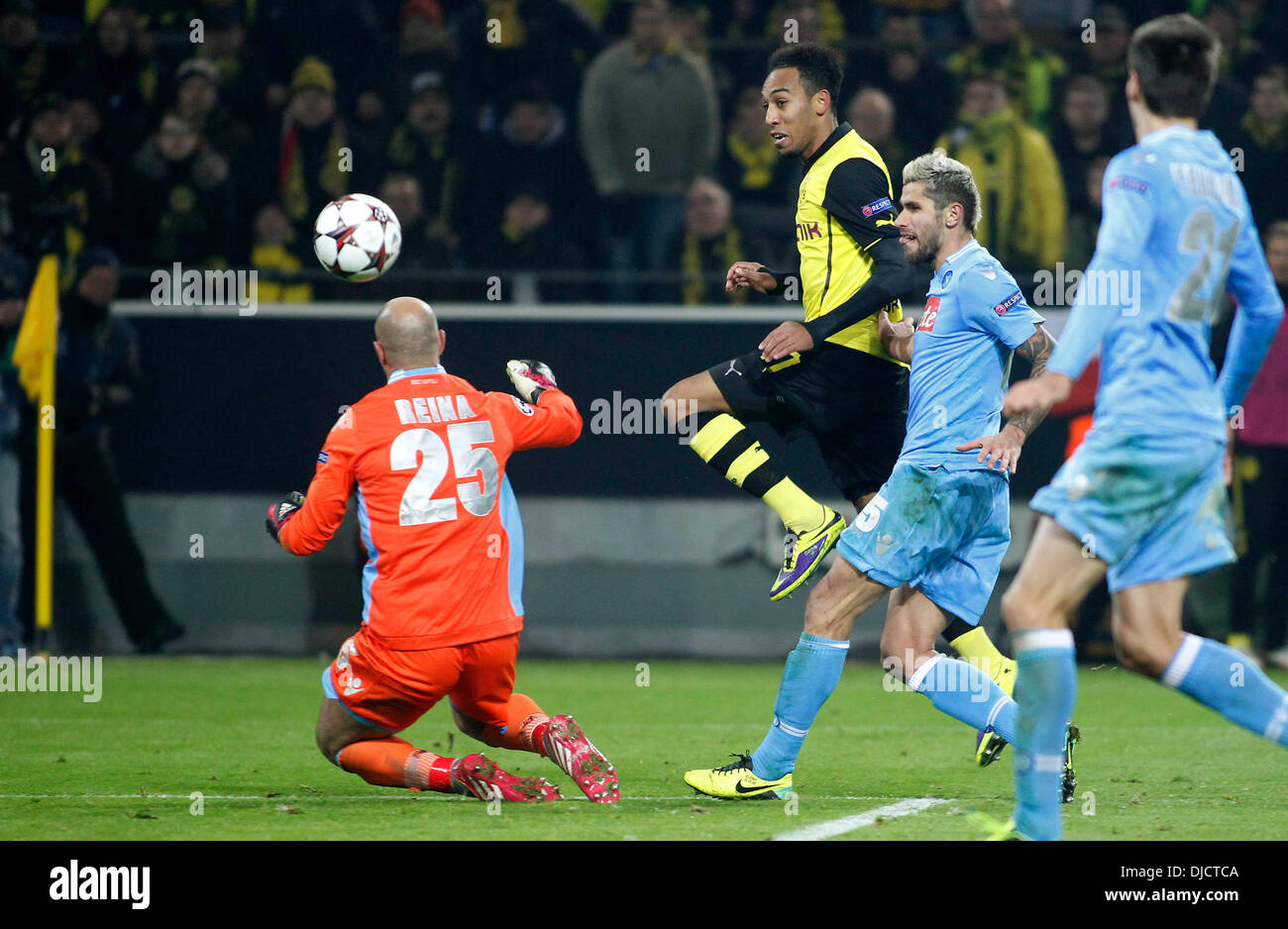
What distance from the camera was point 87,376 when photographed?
430 inches

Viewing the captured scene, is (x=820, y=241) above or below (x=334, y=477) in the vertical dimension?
above

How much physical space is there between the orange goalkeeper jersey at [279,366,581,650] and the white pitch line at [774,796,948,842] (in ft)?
4.06

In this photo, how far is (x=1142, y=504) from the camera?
174 inches

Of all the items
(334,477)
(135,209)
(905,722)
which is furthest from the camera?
(135,209)

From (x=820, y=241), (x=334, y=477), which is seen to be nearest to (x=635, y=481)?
(x=820, y=241)

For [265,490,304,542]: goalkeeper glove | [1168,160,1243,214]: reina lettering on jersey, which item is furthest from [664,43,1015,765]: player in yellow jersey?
[1168,160,1243,214]: reina lettering on jersey

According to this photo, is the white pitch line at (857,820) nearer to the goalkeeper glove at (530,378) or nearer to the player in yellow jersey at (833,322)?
the player in yellow jersey at (833,322)

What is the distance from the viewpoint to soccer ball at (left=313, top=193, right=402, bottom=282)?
7258 mm

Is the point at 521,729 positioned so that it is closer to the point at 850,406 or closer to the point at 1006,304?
the point at 850,406

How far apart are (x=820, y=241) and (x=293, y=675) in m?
5.35

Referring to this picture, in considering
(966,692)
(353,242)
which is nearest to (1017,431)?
(966,692)

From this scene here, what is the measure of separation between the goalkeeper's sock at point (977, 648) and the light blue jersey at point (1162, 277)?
2.01 metres

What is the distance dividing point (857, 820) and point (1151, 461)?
5.44 ft

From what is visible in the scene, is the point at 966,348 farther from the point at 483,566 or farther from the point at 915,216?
the point at 483,566
